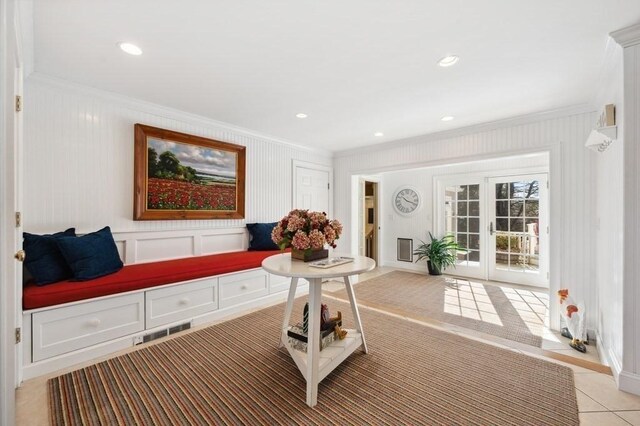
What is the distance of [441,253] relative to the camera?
511 centimetres

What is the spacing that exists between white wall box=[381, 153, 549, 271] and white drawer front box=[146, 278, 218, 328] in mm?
3842

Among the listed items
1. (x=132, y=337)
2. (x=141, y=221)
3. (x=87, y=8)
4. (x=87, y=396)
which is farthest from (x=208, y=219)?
(x=87, y=8)

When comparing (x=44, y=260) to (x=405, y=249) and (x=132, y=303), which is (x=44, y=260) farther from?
(x=405, y=249)

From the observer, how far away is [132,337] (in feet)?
7.82

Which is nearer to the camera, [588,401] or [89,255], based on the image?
[588,401]

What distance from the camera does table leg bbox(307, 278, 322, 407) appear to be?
167cm

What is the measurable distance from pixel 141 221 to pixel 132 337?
122cm

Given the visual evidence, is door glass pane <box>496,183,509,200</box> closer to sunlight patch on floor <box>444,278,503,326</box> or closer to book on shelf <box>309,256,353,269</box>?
sunlight patch on floor <box>444,278,503,326</box>

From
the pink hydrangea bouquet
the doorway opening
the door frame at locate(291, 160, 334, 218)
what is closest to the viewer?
the pink hydrangea bouquet

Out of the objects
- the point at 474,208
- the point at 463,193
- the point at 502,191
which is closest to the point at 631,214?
the point at 502,191

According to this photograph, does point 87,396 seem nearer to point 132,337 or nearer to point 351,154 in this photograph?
point 132,337

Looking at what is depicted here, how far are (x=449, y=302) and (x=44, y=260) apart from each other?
4236mm

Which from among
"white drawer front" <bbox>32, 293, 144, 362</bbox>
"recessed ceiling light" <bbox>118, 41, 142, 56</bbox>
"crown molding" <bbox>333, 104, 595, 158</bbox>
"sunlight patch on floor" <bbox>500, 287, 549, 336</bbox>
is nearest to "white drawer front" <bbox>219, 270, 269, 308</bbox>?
"white drawer front" <bbox>32, 293, 144, 362</bbox>

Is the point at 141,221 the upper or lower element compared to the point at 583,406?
upper
